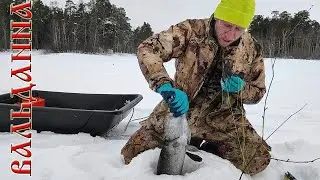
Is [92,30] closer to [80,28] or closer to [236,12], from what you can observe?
[80,28]

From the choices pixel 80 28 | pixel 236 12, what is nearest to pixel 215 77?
pixel 236 12

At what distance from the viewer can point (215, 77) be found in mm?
2639

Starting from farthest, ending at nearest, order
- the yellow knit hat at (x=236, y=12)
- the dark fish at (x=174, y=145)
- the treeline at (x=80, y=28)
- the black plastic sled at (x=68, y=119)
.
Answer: the treeline at (x=80, y=28) → the black plastic sled at (x=68, y=119) → the yellow knit hat at (x=236, y=12) → the dark fish at (x=174, y=145)

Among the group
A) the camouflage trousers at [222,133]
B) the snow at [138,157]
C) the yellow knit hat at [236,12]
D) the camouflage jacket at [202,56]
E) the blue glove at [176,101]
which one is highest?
the yellow knit hat at [236,12]

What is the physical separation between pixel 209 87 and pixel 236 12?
2.07ft

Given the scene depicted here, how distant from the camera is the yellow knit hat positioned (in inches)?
88.3

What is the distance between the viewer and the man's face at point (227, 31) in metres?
2.30

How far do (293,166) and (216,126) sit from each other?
0.67m

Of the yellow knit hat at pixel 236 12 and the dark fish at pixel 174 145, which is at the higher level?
the yellow knit hat at pixel 236 12

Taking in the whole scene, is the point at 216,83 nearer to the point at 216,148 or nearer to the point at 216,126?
the point at 216,126

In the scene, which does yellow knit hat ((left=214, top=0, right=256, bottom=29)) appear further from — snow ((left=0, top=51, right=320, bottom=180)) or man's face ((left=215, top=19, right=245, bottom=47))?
snow ((left=0, top=51, right=320, bottom=180))

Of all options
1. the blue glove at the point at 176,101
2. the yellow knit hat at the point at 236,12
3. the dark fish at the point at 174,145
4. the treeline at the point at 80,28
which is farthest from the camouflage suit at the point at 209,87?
the treeline at the point at 80,28

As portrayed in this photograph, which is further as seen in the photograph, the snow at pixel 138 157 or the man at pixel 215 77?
the man at pixel 215 77

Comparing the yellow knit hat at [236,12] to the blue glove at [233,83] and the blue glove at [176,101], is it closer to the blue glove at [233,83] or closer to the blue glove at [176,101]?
the blue glove at [233,83]
